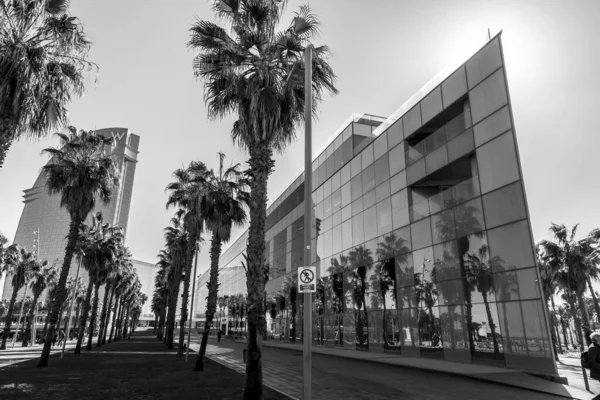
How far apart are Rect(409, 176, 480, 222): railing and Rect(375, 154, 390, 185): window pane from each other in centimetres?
388

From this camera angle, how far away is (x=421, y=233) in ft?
74.3

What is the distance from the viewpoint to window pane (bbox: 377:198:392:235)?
26094 millimetres

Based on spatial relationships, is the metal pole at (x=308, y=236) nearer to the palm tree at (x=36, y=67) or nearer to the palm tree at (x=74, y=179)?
the palm tree at (x=36, y=67)

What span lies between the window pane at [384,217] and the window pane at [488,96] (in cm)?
868

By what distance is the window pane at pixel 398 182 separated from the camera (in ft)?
81.3

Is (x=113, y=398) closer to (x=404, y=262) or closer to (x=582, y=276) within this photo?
(x=404, y=262)

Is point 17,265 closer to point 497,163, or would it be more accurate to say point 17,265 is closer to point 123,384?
point 123,384

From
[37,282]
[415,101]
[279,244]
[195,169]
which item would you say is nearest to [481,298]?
[415,101]

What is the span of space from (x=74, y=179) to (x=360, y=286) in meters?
20.1

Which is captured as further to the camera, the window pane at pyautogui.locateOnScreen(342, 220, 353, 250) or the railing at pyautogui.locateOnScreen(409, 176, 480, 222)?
the window pane at pyautogui.locateOnScreen(342, 220, 353, 250)

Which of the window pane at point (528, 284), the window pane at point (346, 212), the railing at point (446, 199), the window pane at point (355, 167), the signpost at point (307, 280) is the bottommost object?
the signpost at point (307, 280)

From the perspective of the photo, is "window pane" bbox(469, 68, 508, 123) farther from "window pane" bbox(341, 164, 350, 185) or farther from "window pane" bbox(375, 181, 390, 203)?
"window pane" bbox(341, 164, 350, 185)

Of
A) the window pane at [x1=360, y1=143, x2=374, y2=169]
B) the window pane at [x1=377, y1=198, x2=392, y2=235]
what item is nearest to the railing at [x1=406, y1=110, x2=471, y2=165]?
the window pane at [x1=377, y1=198, x2=392, y2=235]

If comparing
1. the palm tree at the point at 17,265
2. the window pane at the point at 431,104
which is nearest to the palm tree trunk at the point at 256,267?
the window pane at the point at 431,104
